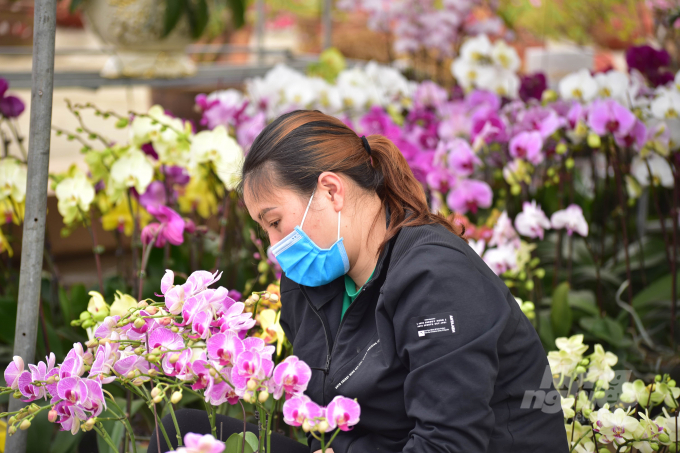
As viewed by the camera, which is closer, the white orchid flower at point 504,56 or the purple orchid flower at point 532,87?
the purple orchid flower at point 532,87

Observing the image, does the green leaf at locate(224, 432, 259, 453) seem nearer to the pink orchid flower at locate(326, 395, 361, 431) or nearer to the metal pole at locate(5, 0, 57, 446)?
the pink orchid flower at locate(326, 395, 361, 431)

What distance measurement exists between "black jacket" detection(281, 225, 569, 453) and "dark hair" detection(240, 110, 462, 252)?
0.27ft

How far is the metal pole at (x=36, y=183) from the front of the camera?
1.04 meters

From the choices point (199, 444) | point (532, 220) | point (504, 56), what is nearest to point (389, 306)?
point (199, 444)

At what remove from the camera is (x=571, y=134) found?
6.16 feet

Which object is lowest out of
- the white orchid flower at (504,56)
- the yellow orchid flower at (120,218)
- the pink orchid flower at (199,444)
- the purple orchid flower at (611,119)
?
the yellow orchid flower at (120,218)

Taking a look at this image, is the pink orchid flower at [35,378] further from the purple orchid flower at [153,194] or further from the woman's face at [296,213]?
the purple orchid flower at [153,194]

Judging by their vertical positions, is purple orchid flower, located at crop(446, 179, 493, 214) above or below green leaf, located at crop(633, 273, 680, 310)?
above

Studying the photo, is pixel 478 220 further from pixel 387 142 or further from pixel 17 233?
pixel 17 233

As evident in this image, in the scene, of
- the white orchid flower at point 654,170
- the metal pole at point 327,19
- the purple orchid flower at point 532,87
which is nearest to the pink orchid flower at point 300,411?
the white orchid flower at point 654,170

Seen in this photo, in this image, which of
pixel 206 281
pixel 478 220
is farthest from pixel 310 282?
pixel 478 220

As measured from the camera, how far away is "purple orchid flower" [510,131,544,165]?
69.5 inches

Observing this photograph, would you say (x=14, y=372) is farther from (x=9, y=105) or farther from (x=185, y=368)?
(x=9, y=105)

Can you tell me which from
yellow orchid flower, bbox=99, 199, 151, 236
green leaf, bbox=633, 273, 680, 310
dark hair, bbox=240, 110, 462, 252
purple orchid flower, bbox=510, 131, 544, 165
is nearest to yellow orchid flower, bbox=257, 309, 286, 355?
dark hair, bbox=240, 110, 462, 252
